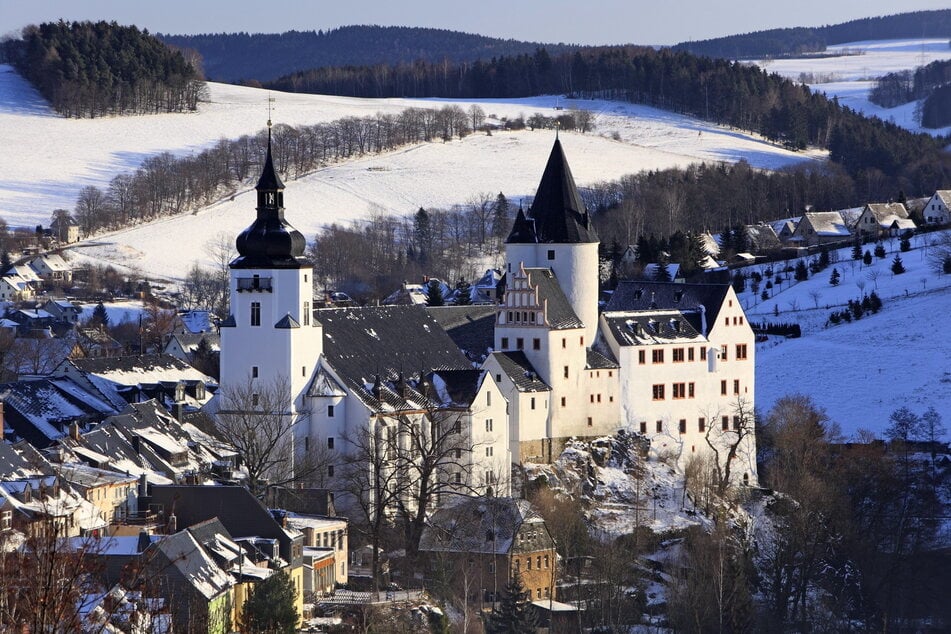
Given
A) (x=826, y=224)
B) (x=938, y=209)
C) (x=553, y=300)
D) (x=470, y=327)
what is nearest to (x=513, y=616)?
(x=553, y=300)

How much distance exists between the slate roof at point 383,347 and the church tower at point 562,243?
3.96 m

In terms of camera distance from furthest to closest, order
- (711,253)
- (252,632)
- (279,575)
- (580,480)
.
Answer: (711,253) < (580,480) < (279,575) < (252,632)

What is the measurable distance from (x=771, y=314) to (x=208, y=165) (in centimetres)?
7854

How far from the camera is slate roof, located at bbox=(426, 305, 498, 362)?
76.8m

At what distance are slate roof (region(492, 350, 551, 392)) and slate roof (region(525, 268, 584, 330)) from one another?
179cm

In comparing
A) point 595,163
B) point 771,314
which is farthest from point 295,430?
point 595,163

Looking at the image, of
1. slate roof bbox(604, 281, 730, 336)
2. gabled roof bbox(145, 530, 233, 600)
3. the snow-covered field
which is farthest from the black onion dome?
the snow-covered field

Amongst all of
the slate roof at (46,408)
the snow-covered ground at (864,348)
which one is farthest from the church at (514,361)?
the snow-covered ground at (864,348)

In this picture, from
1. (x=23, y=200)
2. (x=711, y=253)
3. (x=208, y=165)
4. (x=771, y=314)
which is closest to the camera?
(x=771, y=314)

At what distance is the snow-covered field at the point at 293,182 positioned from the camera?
155m

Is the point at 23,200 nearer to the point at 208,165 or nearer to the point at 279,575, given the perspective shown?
the point at 208,165

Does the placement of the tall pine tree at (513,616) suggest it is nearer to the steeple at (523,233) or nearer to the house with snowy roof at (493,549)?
the house with snowy roof at (493,549)

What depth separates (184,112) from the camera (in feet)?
642

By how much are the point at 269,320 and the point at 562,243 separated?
553 inches
